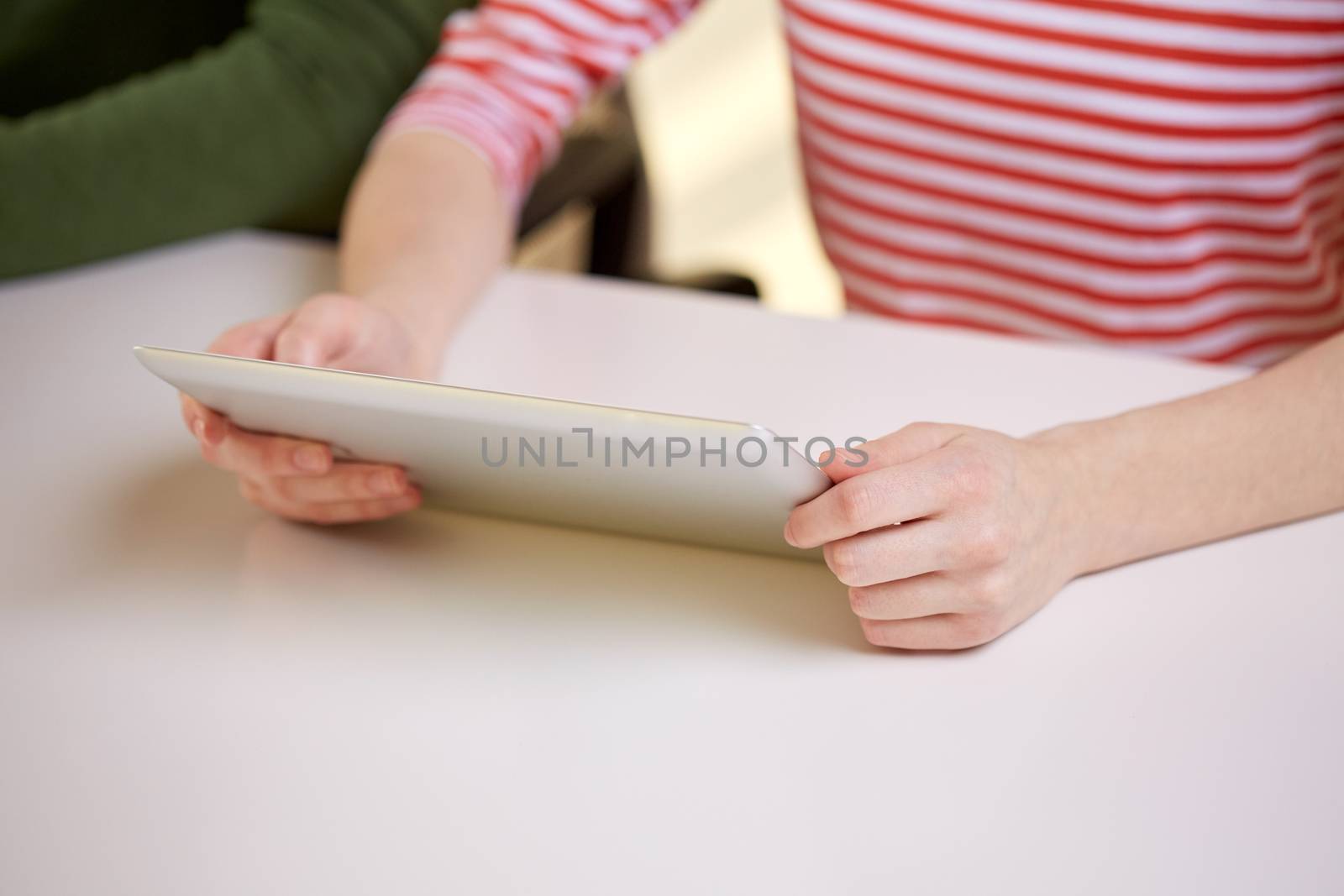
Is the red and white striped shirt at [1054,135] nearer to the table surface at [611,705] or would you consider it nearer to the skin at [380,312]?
the skin at [380,312]

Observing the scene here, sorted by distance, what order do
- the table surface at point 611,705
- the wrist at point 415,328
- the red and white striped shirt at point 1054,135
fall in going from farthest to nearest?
the red and white striped shirt at point 1054,135 < the wrist at point 415,328 < the table surface at point 611,705

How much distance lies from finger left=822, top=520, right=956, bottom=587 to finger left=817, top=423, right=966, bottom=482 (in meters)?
0.03

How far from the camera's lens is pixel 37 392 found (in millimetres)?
836

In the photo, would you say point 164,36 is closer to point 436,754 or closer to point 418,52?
point 418,52

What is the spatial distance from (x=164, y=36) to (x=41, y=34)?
0.12 metres

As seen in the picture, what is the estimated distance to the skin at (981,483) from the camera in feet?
1.96

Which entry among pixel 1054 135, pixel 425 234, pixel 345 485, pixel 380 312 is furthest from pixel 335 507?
pixel 1054 135

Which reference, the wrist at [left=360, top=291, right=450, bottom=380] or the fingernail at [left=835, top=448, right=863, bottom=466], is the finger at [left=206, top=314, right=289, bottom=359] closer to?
the wrist at [left=360, top=291, right=450, bottom=380]

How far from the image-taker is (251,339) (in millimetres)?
725

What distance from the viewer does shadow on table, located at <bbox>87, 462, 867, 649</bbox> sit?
2.14ft

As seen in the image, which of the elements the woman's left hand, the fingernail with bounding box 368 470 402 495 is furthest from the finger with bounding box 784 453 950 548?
the fingernail with bounding box 368 470 402 495

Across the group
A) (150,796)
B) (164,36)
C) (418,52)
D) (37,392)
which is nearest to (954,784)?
(150,796)


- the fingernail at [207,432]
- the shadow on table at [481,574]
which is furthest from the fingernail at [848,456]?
the fingernail at [207,432]

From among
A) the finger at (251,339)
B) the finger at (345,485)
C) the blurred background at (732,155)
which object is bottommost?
the finger at (345,485)
